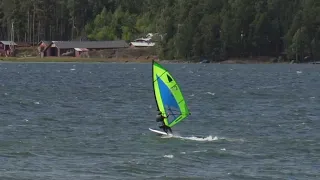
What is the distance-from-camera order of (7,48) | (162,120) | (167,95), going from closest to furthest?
(167,95) → (162,120) → (7,48)

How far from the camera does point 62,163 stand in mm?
28984

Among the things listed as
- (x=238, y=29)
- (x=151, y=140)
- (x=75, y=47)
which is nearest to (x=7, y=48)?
(x=75, y=47)

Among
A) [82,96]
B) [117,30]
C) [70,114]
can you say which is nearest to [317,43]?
[117,30]

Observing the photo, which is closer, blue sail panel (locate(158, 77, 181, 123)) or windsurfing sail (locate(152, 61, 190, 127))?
windsurfing sail (locate(152, 61, 190, 127))

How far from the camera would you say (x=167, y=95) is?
34.3 meters

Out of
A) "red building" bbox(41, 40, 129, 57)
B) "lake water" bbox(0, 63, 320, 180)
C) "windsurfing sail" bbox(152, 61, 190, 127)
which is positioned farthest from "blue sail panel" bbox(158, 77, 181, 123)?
"red building" bbox(41, 40, 129, 57)

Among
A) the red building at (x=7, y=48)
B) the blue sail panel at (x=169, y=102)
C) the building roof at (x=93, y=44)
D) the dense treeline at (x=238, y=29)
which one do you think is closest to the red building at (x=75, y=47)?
the building roof at (x=93, y=44)

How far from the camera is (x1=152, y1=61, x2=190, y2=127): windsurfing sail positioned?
1335 inches

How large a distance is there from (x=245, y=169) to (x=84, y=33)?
549ft

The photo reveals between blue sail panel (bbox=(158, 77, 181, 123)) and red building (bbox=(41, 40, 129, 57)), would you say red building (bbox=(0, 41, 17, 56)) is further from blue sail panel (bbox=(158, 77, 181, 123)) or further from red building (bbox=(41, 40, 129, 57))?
blue sail panel (bbox=(158, 77, 181, 123))

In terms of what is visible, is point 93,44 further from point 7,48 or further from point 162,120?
point 162,120

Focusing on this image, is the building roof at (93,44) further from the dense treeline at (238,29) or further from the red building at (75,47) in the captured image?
the dense treeline at (238,29)

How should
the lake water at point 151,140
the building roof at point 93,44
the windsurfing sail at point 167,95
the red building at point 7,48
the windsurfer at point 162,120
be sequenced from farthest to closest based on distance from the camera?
1. the red building at point 7,48
2. the building roof at point 93,44
3. the windsurfer at point 162,120
4. the windsurfing sail at point 167,95
5. the lake water at point 151,140

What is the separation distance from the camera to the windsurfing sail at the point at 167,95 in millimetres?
33906
